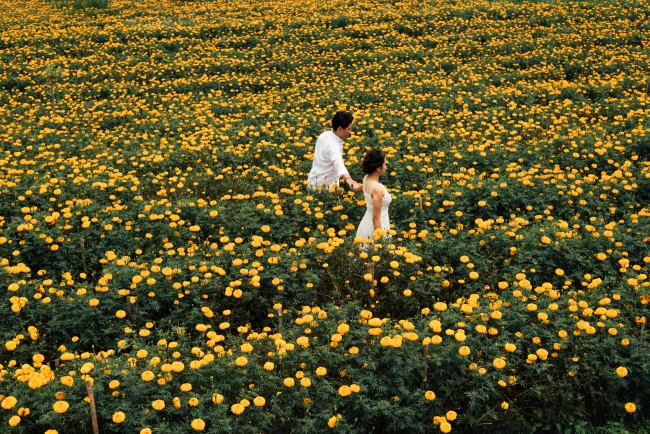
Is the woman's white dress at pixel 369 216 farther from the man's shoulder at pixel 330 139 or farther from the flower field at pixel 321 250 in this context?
the man's shoulder at pixel 330 139

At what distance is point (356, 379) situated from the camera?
360cm

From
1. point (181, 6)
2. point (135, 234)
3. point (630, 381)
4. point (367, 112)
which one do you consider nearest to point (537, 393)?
point (630, 381)

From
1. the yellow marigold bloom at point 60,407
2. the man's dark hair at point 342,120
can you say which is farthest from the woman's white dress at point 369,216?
the yellow marigold bloom at point 60,407

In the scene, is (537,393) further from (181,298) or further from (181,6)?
(181,6)

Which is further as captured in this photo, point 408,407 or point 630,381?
point 630,381

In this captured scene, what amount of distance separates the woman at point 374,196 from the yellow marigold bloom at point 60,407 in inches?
119

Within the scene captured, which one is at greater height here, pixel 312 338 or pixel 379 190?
pixel 379 190

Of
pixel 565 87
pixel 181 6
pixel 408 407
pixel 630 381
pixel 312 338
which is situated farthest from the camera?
pixel 181 6

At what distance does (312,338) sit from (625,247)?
11.0 feet

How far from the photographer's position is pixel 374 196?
17.2 feet

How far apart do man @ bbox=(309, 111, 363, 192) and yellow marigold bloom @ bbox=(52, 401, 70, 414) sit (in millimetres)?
3557

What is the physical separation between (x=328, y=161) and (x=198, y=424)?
4.05 m

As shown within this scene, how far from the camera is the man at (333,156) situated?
6.22 metres

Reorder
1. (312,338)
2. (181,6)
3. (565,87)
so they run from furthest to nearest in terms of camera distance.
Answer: (181,6) < (565,87) < (312,338)
